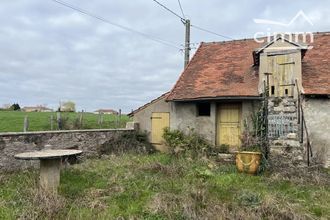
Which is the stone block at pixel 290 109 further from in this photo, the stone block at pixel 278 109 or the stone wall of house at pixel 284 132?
the stone block at pixel 278 109

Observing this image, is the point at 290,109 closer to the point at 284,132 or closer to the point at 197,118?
the point at 284,132

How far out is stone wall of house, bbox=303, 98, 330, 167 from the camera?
12102 millimetres

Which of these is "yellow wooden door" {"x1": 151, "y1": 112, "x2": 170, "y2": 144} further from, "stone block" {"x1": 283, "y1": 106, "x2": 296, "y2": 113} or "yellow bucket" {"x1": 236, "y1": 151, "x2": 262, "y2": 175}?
"yellow bucket" {"x1": 236, "y1": 151, "x2": 262, "y2": 175}

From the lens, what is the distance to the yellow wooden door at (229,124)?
14.1m

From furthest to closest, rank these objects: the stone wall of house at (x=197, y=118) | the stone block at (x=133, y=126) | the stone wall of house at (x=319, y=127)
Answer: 1. the stone block at (x=133, y=126)
2. the stone wall of house at (x=197, y=118)
3. the stone wall of house at (x=319, y=127)

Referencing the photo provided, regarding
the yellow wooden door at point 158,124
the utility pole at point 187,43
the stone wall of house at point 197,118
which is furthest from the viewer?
the utility pole at point 187,43

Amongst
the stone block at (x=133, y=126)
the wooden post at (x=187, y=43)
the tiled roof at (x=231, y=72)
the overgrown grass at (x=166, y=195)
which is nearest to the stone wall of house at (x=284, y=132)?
the tiled roof at (x=231, y=72)

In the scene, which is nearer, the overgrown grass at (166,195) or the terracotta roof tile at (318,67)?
the overgrown grass at (166,195)

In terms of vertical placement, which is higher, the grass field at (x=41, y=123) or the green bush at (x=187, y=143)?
the grass field at (x=41, y=123)

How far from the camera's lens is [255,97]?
1305 cm

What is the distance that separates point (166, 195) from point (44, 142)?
6.03m

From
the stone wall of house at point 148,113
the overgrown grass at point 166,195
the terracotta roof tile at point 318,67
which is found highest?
the terracotta roof tile at point 318,67

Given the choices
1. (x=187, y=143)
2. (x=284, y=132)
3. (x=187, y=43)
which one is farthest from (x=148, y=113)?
(x=284, y=132)

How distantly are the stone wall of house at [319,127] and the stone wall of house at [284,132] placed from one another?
0.47 m
